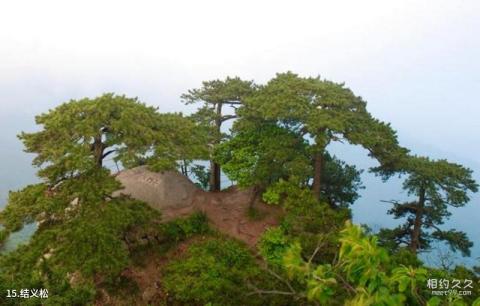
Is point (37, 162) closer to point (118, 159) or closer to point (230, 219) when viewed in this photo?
point (118, 159)

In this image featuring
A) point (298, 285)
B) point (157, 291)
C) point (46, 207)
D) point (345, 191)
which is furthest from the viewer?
point (345, 191)

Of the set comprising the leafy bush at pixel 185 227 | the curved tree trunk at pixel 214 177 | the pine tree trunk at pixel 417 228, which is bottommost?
the pine tree trunk at pixel 417 228

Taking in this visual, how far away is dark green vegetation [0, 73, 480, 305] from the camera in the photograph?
11.5 meters

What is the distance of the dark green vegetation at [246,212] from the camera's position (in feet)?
37.8

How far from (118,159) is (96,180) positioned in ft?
4.10

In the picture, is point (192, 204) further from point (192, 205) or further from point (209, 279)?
→ point (209, 279)

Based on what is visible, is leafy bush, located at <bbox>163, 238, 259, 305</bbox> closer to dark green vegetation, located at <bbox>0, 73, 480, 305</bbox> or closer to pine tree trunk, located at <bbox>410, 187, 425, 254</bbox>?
dark green vegetation, located at <bbox>0, 73, 480, 305</bbox>

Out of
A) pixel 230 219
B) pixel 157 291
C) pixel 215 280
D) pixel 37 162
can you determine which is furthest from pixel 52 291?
pixel 230 219

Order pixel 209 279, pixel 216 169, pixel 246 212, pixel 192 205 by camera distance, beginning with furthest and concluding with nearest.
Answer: pixel 216 169
pixel 192 205
pixel 246 212
pixel 209 279

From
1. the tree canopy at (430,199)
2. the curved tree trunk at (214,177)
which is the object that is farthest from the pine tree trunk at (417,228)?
the curved tree trunk at (214,177)

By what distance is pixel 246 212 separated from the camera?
24438 millimetres

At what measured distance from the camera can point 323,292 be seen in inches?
191

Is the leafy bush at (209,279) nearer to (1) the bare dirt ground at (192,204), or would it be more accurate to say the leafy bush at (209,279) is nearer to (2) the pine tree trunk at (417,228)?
(1) the bare dirt ground at (192,204)

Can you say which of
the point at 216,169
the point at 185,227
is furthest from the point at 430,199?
the point at 185,227
